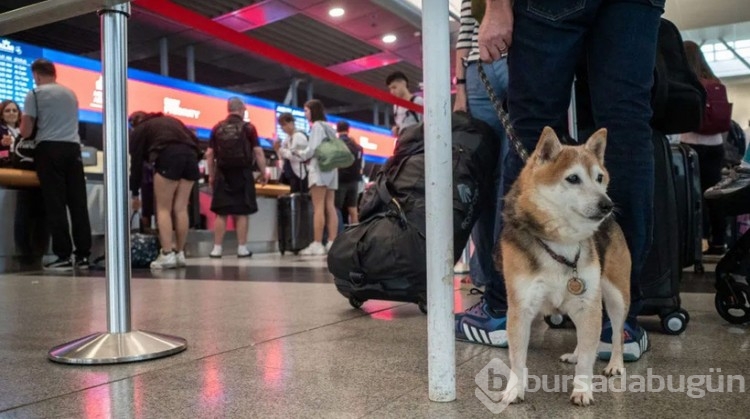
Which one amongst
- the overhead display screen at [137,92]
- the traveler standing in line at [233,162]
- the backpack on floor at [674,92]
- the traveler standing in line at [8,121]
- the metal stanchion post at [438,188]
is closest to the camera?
the metal stanchion post at [438,188]

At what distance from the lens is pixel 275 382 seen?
150 cm

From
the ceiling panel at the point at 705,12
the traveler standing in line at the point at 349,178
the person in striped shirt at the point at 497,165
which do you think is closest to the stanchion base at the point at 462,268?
the person in striped shirt at the point at 497,165

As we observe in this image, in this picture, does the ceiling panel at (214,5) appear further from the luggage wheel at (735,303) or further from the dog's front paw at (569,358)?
the dog's front paw at (569,358)

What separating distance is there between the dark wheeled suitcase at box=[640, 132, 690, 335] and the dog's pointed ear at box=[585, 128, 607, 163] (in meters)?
0.76

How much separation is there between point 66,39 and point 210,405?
12131 mm

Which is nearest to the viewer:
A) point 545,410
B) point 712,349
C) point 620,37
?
point 545,410

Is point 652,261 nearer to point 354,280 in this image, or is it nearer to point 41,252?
point 354,280

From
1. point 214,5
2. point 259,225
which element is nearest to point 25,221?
point 259,225

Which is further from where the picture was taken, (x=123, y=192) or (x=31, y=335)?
(x=31, y=335)

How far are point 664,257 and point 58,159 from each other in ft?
16.7

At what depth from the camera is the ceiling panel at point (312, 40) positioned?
34.8ft

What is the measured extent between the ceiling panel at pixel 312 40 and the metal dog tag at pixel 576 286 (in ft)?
31.7

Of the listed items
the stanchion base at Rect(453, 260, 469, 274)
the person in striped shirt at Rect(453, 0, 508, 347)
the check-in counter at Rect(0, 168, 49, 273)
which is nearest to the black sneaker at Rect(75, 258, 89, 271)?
the check-in counter at Rect(0, 168, 49, 273)

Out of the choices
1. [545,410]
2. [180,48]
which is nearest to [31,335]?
[545,410]
